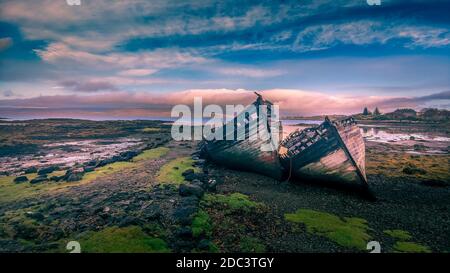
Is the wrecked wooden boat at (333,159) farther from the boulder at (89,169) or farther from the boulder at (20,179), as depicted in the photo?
the boulder at (20,179)

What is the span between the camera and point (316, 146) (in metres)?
16.4

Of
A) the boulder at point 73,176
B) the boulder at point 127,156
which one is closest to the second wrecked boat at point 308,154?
the boulder at point 127,156

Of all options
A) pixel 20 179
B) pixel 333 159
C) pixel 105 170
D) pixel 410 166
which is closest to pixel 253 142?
pixel 333 159

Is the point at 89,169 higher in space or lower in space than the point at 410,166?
higher

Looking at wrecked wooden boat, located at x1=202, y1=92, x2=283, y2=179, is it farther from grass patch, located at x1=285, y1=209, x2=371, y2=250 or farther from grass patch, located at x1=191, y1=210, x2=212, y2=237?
grass patch, located at x1=191, y1=210, x2=212, y2=237

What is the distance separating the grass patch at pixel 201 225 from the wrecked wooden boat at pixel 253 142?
831 cm

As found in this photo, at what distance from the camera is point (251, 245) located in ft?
29.5

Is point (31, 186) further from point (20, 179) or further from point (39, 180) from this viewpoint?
point (20, 179)

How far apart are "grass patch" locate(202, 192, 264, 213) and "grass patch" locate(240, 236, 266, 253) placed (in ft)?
8.66

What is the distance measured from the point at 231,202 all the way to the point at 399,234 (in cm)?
724

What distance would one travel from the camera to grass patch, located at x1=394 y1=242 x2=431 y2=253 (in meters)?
8.97
